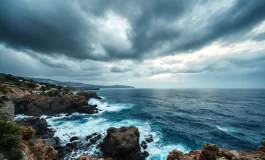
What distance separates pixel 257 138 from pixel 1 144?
46.3 meters

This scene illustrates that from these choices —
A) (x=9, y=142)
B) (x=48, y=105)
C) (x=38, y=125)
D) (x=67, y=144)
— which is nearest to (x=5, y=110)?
(x=38, y=125)

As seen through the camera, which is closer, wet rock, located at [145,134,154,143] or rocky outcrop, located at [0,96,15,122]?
rocky outcrop, located at [0,96,15,122]

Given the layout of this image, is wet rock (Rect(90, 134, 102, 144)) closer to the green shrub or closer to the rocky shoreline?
the rocky shoreline

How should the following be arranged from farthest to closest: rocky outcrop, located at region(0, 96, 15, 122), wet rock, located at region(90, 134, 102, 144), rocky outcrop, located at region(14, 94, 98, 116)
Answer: rocky outcrop, located at region(14, 94, 98, 116) → wet rock, located at region(90, 134, 102, 144) → rocky outcrop, located at region(0, 96, 15, 122)

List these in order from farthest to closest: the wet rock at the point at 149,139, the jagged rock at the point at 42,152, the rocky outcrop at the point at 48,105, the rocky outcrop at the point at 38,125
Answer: the rocky outcrop at the point at 48,105 < the rocky outcrop at the point at 38,125 < the wet rock at the point at 149,139 < the jagged rock at the point at 42,152

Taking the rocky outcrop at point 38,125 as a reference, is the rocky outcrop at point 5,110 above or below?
above

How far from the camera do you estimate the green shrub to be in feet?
24.4

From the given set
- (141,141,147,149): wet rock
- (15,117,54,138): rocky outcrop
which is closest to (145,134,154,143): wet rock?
(141,141,147,149): wet rock

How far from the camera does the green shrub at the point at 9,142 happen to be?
7.43 meters

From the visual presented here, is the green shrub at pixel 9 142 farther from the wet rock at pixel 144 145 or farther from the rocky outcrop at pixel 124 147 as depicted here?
the wet rock at pixel 144 145

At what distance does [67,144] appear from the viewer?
21609 mm

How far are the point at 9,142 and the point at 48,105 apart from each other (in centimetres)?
4750

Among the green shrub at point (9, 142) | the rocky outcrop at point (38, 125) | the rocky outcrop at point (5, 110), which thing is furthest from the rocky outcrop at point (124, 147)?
the rocky outcrop at point (5, 110)

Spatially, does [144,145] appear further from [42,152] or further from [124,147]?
[42,152]
